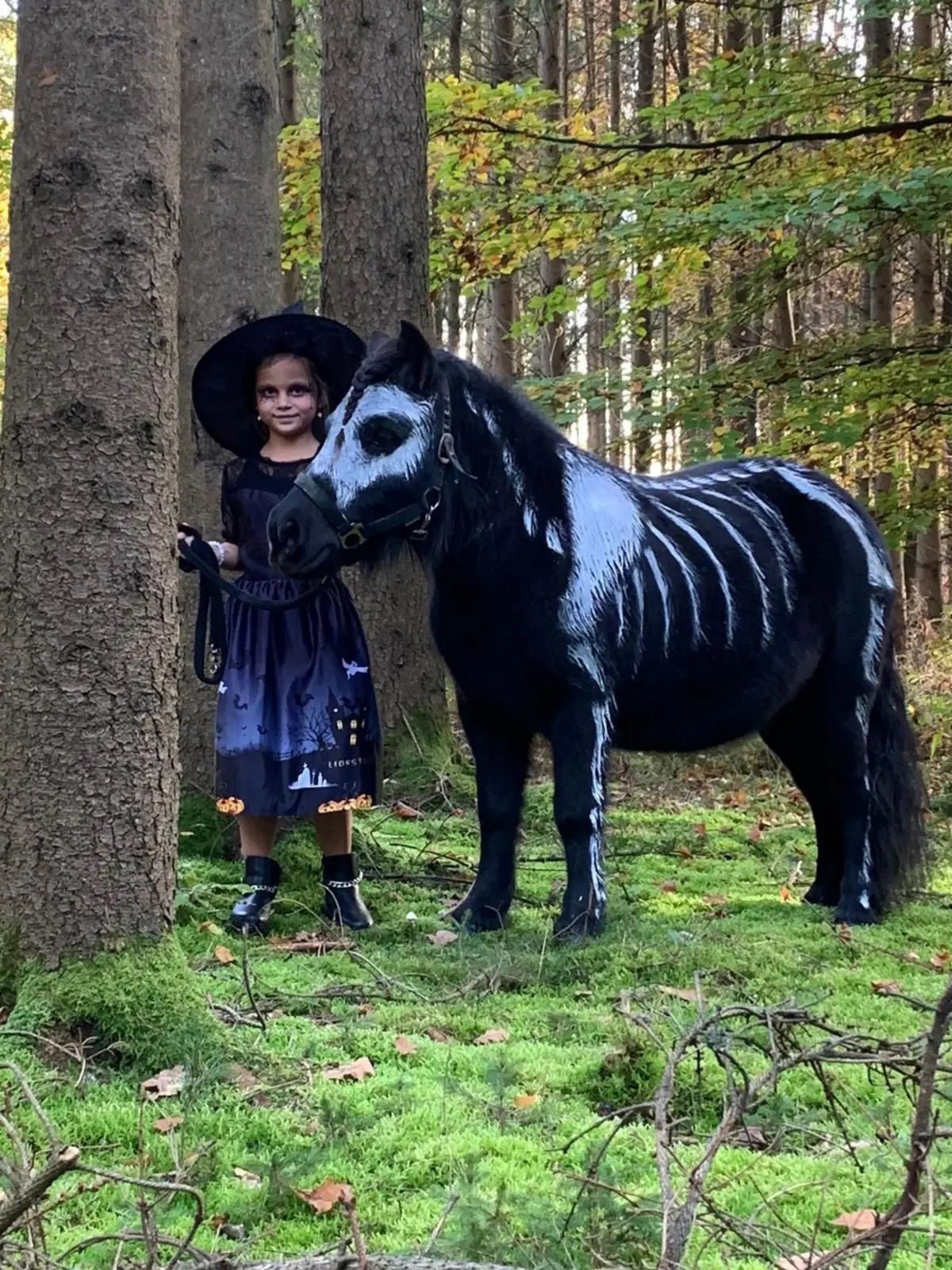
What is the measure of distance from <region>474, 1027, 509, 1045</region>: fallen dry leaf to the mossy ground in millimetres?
31

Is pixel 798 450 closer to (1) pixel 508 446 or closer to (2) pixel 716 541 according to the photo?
(2) pixel 716 541

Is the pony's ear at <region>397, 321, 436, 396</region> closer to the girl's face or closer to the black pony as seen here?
the black pony

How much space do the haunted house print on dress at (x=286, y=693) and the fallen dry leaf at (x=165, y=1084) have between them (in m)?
1.65

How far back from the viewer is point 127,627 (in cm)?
278

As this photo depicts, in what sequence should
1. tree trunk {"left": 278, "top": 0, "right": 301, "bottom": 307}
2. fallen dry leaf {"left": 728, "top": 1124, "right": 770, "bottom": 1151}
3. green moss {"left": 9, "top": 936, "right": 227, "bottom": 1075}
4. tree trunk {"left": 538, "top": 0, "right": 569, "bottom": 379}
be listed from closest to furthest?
1. fallen dry leaf {"left": 728, "top": 1124, "right": 770, "bottom": 1151}
2. green moss {"left": 9, "top": 936, "right": 227, "bottom": 1075}
3. tree trunk {"left": 538, "top": 0, "right": 569, "bottom": 379}
4. tree trunk {"left": 278, "top": 0, "right": 301, "bottom": 307}

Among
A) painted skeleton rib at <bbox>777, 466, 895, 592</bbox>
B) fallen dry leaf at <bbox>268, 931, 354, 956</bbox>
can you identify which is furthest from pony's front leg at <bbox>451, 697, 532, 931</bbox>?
painted skeleton rib at <bbox>777, 466, 895, 592</bbox>

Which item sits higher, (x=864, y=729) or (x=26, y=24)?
(x=26, y=24)

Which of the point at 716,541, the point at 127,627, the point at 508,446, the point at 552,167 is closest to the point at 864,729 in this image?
the point at 716,541

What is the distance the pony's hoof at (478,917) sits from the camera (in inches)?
175

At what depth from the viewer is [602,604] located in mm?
4453


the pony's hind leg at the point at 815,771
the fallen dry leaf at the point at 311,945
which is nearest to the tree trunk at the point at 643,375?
the pony's hind leg at the point at 815,771

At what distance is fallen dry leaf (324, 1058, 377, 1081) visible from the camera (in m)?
2.76

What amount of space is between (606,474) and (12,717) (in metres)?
2.84

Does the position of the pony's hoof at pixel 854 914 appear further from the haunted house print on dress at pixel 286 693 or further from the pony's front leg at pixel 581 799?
the haunted house print on dress at pixel 286 693
